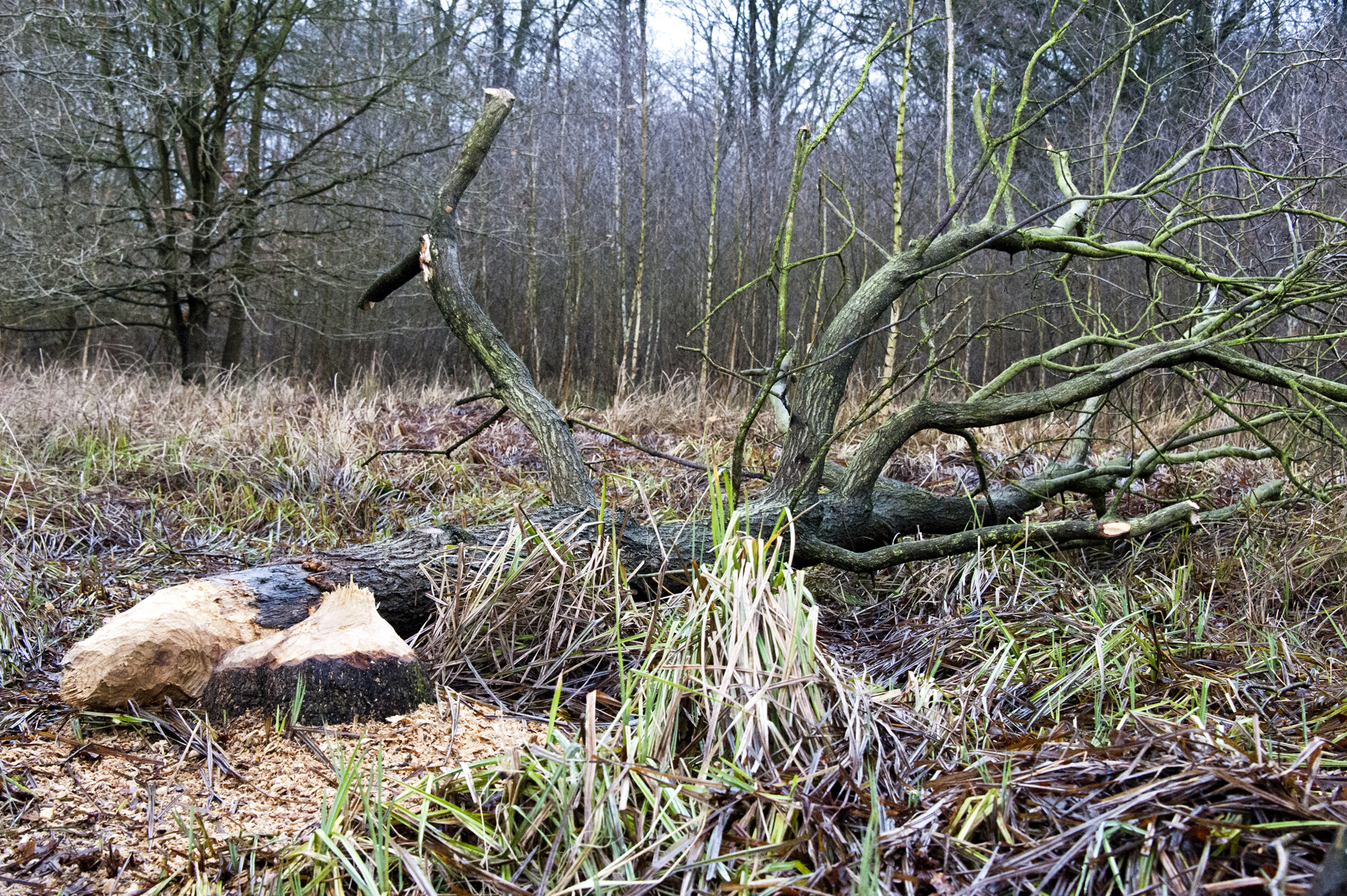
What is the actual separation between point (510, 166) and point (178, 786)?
1087 centimetres

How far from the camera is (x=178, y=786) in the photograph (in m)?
1.65

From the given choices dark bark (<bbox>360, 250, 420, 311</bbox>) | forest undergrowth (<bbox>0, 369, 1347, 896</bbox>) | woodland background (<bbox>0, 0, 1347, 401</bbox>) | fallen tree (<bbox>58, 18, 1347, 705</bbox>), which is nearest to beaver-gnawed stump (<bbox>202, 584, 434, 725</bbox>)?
forest undergrowth (<bbox>0, 369, 1347, 896</bbox>)

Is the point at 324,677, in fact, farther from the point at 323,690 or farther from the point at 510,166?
the point at 510,166

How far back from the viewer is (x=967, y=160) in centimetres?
980

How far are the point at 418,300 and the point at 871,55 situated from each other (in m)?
10.1

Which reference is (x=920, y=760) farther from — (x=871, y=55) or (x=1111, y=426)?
(x=1111, y=426)

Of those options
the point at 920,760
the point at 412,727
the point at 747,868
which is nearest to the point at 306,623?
the point at 412,727

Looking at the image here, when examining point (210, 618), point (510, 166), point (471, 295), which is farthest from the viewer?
point (510, 166)

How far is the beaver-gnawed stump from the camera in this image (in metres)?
1.89

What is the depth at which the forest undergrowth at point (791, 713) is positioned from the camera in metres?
1.30

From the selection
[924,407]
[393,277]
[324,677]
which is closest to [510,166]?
[393,277]

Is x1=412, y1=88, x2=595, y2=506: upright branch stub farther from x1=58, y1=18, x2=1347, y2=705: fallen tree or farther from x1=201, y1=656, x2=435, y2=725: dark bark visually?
x1=201, y1=656, x2=435, y2=725: dark bark

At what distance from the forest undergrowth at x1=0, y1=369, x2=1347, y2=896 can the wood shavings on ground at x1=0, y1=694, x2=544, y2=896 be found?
0.01 m

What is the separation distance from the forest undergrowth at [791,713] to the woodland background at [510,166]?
3.60 meters
